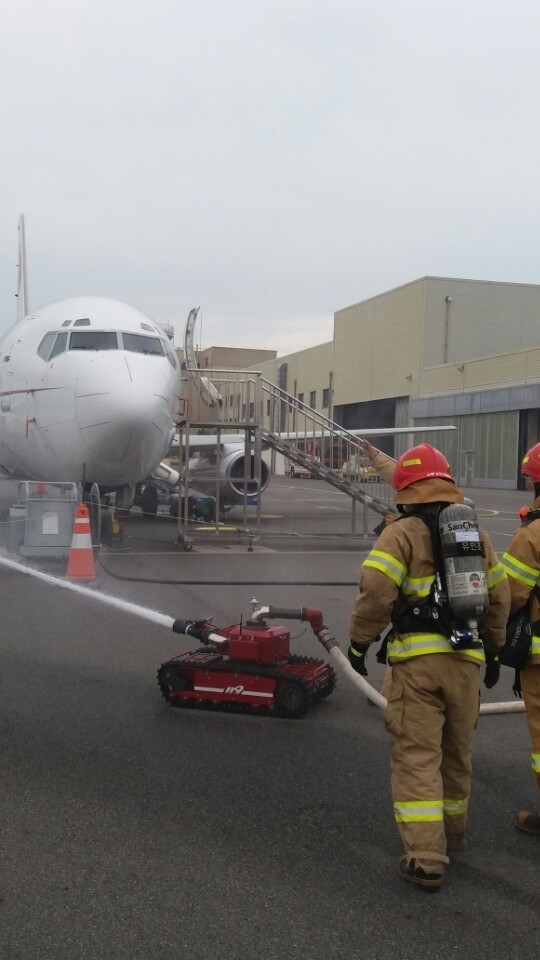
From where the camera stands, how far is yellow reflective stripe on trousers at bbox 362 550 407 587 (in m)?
3.91

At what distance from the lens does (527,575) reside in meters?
4.38

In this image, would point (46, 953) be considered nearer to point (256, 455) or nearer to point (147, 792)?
point (147, 792)

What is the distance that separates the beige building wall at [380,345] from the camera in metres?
53.6

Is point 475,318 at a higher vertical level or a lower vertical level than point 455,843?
higher

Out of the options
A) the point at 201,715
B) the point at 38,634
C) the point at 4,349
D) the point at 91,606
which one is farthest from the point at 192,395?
the point at 201,715

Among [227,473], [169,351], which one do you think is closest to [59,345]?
[169,351]

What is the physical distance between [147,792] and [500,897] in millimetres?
1814

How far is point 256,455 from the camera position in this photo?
16.5 m

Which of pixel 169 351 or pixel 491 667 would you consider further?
pixel 169 351

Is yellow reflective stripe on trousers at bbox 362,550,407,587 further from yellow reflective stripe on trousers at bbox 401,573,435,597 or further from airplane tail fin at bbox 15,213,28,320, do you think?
airplane tail fin at bbox 15,213,28,320

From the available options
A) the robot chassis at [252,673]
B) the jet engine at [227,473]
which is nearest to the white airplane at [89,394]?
the jet engine at [227,473]

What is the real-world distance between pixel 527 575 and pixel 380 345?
54.6 meters

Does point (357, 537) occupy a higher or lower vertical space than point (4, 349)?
lower

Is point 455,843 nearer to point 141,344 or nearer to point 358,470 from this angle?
point 141,344
